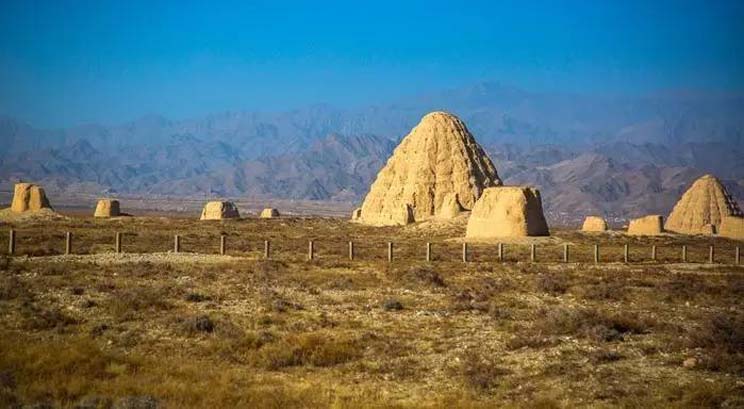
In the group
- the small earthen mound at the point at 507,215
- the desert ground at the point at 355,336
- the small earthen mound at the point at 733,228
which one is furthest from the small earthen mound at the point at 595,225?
the desert ground at the point at 355,336

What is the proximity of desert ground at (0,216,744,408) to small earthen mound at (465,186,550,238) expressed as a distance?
1628cm

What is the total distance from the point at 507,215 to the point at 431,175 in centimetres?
2920

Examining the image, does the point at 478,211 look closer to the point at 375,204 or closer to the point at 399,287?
the point at 399,287

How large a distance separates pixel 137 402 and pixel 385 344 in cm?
573

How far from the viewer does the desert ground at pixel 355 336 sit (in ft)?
36.9

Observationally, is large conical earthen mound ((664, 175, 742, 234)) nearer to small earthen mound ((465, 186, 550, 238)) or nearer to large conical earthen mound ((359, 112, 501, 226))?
large conical earthen mound ((359, 112, 501, 226))

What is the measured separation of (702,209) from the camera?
73875mm

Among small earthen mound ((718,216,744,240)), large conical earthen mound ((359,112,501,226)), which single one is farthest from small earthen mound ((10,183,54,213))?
small earthen mound ((718,216,744,240))

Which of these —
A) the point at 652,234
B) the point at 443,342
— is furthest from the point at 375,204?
the point at 443,342

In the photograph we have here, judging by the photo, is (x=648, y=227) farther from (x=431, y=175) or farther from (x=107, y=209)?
(x=107, y=209)

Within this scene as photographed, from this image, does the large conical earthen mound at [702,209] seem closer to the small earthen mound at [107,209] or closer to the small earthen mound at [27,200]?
the small earthen mound at [107,209]

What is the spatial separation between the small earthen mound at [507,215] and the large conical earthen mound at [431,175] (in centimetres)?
2066

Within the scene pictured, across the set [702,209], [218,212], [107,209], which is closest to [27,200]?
[107,209]

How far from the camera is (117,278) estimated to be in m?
23.0
